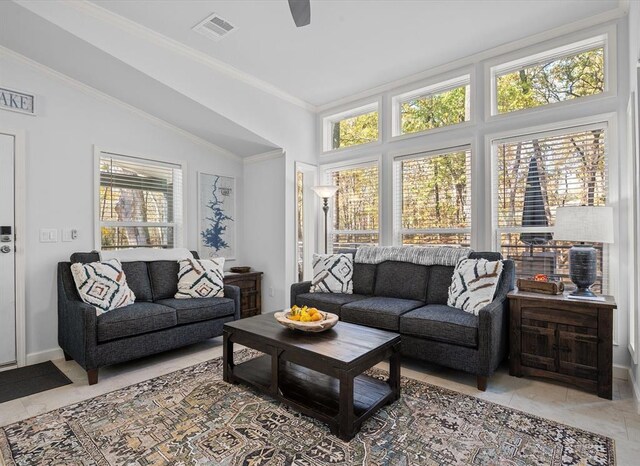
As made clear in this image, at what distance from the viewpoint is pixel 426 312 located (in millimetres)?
3004

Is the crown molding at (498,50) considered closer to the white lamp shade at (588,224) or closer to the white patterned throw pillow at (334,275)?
the white lamp shade at (588,224)

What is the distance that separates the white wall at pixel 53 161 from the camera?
3.22 metres

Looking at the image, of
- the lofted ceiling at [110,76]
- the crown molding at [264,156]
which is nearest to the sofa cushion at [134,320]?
the lofted ceiling at [110,76]

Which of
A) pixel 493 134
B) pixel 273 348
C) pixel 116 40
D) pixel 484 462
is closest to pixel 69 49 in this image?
pixel 116 40

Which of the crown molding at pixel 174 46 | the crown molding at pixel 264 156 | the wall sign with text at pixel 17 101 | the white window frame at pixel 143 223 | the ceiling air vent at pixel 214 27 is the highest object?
the ceiling air vent at pixel 214 27

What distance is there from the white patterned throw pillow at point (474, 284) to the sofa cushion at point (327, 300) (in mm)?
950

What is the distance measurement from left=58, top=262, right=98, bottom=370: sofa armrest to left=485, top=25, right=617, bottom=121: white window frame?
13.4 feet

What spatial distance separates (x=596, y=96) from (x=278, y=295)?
12.8 ft

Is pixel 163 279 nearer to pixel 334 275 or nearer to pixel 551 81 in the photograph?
pixel 334 275

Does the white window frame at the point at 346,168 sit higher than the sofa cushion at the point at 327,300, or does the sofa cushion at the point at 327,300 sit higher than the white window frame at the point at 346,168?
the white window frame at the point at 346,168

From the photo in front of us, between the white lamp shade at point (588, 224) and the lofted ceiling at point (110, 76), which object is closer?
the white lamp shade at point (588, 224)

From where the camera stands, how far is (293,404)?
2266 mm

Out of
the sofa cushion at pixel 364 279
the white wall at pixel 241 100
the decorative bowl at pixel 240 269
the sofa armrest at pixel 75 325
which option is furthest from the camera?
the decorative bowl at pixel 240 269

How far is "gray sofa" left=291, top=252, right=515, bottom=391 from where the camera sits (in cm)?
263
